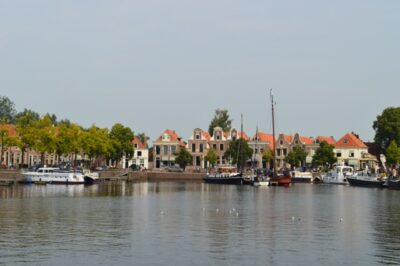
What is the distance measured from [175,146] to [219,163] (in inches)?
454

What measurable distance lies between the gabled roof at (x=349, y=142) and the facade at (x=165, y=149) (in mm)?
38875

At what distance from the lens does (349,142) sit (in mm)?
168250

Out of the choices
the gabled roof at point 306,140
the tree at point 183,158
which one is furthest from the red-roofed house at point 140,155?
the gabled roof at point 306,140

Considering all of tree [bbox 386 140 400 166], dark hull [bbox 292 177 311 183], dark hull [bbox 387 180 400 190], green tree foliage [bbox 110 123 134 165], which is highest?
green tree foliage [bbox 110 123 134 165]

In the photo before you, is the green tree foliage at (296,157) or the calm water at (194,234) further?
the green tree foliage at (296,157)

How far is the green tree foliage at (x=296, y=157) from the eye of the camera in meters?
160

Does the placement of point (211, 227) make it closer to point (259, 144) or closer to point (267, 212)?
point (267, 212)

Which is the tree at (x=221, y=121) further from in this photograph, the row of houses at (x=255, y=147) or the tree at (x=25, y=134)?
the tree at (x=25, y=134)

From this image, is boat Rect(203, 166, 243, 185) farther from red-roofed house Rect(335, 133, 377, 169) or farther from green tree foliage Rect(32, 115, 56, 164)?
red-roofed house Rect(335, 133, 377, 169)

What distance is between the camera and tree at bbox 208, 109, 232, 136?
19049 centimetres

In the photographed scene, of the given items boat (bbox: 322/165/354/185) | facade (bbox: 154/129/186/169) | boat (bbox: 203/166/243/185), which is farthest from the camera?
facade (bbox: 154/129/186/169)

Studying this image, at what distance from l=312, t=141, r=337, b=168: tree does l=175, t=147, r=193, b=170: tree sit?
28952mm

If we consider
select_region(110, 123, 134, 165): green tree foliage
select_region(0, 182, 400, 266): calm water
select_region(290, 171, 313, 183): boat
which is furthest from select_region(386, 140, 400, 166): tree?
select_region(0, 182, 400, 266): calm water

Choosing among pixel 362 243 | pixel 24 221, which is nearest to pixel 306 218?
pixel 362 243
